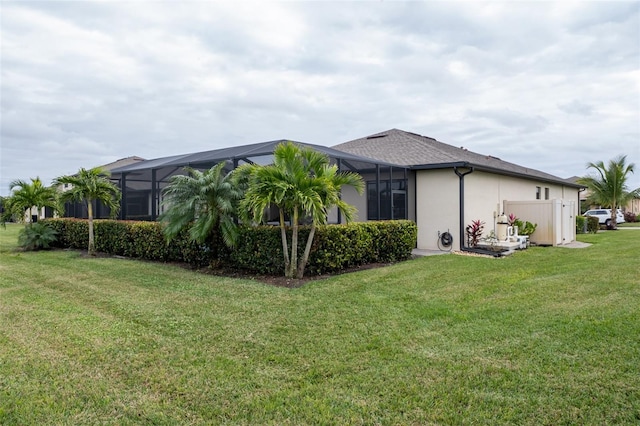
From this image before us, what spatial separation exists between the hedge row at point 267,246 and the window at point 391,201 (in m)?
1.47

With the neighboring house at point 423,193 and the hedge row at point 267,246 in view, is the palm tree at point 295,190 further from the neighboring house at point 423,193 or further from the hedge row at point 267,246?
the neighboring house at point 423,193

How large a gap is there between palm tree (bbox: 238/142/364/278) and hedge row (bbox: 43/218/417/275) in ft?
1.23

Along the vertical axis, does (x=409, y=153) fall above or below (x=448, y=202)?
above

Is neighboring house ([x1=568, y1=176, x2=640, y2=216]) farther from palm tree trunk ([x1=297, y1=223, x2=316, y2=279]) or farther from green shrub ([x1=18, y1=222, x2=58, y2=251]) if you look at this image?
green shrub ([x1=18, y1=222, x2=58, y2=251])

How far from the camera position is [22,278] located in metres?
7.87

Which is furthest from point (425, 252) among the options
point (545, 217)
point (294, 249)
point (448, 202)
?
point (294, 249)

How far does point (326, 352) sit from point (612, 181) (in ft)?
90.3

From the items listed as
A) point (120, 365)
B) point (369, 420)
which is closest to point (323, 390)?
point (369, 420)

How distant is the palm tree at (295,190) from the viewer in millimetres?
7090

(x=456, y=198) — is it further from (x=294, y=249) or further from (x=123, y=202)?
(x=123, y=202)

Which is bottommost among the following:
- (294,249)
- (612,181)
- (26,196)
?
(294,249)

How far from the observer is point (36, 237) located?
42.0ft

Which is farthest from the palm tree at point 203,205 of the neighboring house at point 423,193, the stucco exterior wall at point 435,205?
the stucco exterior wall at point 435,205

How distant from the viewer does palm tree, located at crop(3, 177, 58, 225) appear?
40.7ft
